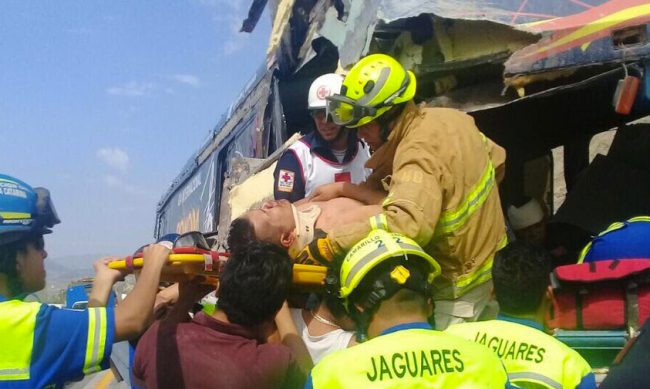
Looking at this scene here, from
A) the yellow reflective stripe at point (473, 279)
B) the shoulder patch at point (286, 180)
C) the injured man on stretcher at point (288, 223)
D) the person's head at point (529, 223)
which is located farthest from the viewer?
the person's head at point (529, 223)

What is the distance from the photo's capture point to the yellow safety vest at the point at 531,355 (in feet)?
6.75

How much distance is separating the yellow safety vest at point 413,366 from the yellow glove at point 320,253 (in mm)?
1051

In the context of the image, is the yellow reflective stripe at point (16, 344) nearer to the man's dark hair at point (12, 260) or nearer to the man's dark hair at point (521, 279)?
the man's dark hair at point (12, 260)

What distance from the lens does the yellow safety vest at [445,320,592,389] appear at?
2059 mm

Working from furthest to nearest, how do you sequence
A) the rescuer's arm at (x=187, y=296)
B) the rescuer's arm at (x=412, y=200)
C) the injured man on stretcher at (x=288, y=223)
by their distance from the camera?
the injured man on stretcher at (x=288, y=223)
the rescuer's arm at (x=187, y=296)
the rescuer's arm at (x=412, y=200)

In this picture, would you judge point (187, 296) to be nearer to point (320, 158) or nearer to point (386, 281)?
point (386, 281)

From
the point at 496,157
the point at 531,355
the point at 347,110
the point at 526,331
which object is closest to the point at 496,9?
the point at 496,157

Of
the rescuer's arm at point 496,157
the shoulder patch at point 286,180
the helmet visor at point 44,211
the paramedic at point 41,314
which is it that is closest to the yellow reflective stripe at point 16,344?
the paramedic at point 41,314

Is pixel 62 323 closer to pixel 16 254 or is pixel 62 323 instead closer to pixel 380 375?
pixel 16 254

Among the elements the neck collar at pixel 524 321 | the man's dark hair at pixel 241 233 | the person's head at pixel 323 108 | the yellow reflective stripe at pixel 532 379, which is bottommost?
the yellow reflective stripe at pixel 532 379

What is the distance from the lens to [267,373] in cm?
236

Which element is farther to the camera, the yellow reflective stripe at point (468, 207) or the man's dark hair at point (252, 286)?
the yellow reflective stripe at point (468, 207)

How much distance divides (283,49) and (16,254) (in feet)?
13.6

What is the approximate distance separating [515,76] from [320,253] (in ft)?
4.22
